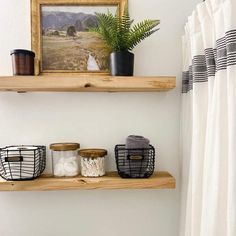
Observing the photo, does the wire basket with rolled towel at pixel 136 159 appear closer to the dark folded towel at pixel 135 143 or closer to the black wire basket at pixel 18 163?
the dark folded towel at pixel 135 143

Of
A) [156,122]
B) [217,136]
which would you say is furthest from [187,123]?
[217,136]

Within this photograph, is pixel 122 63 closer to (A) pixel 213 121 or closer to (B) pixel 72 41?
(B) pixel 72 41

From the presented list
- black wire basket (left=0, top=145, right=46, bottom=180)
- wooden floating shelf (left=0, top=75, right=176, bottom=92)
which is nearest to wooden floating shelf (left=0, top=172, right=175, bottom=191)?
black wire basket (left=0, top=145, right=46, bottom=180)

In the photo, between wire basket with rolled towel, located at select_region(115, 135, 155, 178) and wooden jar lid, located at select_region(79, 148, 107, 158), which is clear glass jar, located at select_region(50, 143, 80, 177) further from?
wire basket with rolled towel, located at select_region(115, 135, 155, 178)

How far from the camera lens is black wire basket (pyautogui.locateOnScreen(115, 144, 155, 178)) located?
40.8 inches

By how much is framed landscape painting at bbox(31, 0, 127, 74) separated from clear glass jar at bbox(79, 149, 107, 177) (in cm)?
35

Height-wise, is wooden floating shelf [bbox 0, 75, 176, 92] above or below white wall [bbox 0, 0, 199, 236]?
above

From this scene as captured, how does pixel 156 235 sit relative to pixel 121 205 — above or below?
below

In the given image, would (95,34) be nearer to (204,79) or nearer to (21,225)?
(204,79)

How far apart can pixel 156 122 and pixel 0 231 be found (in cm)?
84

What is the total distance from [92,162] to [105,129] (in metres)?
0.18

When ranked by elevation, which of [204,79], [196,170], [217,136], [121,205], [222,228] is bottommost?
[121,205]

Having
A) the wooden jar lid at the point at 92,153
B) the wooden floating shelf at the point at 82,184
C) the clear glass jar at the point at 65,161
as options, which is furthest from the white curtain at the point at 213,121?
the clear glass jar at the point at 65,161

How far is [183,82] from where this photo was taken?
1.14 m
